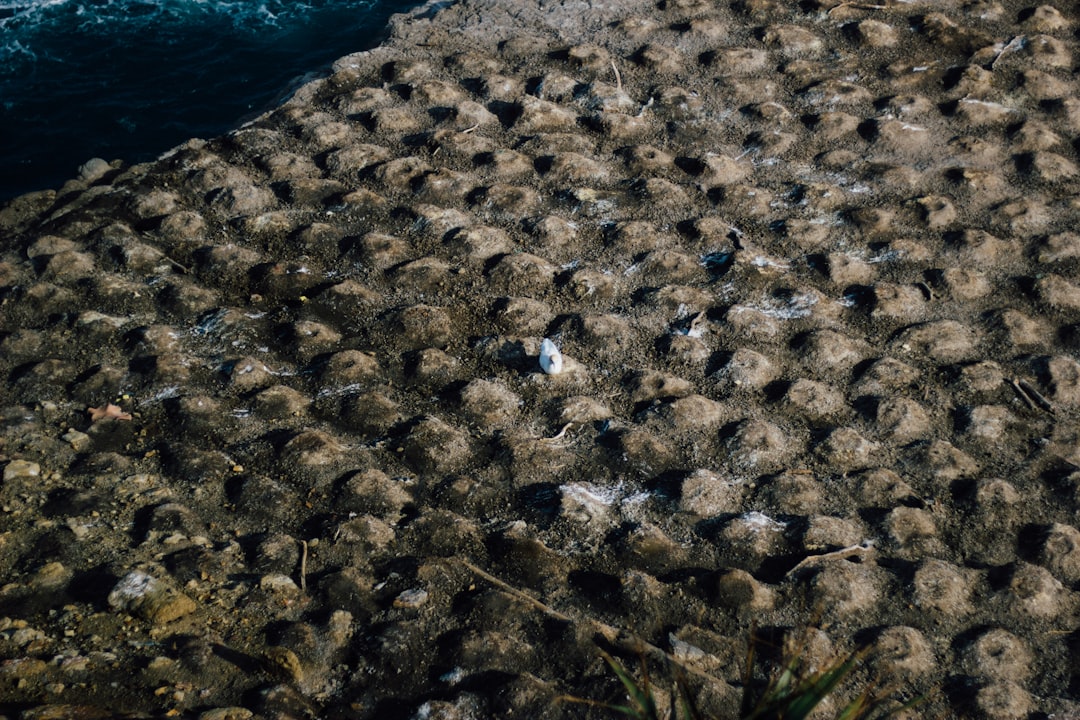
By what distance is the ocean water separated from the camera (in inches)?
294

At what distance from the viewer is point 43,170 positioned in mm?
7254

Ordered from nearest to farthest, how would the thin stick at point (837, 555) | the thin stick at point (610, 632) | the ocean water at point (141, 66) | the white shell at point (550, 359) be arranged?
the thin stick at point (610, 632) < the thin stick at point (837, 555) < the white shell at point (550, 359) < the ocean water at point (141, 66)

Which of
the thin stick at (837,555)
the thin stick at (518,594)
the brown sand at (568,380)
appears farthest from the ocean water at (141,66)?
the thin stick at (837,555)

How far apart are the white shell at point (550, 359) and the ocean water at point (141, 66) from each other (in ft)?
12.5

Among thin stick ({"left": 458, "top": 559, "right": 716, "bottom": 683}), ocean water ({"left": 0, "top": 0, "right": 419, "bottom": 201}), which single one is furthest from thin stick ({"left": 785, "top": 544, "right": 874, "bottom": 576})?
ocean water ({"left": 0, "top": 0, "right": 419, "bottom": 201})

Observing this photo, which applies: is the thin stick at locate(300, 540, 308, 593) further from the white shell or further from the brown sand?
the white shell

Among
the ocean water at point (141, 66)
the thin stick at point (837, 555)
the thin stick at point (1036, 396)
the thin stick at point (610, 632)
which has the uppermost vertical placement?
the ocean water at point (141, 66)

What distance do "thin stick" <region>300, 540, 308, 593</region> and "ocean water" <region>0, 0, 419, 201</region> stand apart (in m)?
4.43

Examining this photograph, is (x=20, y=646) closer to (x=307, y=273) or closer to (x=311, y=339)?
(x=311, y=339)

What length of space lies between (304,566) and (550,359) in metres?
1.19

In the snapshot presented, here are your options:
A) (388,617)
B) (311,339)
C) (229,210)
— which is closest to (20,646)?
(388,617)

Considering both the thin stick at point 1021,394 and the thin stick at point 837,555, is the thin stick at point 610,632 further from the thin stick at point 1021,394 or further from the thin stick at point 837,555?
the thin stick at point 1021,394

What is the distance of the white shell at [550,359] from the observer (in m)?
3.95

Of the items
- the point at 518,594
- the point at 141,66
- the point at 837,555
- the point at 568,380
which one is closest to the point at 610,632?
the point at 518,594
